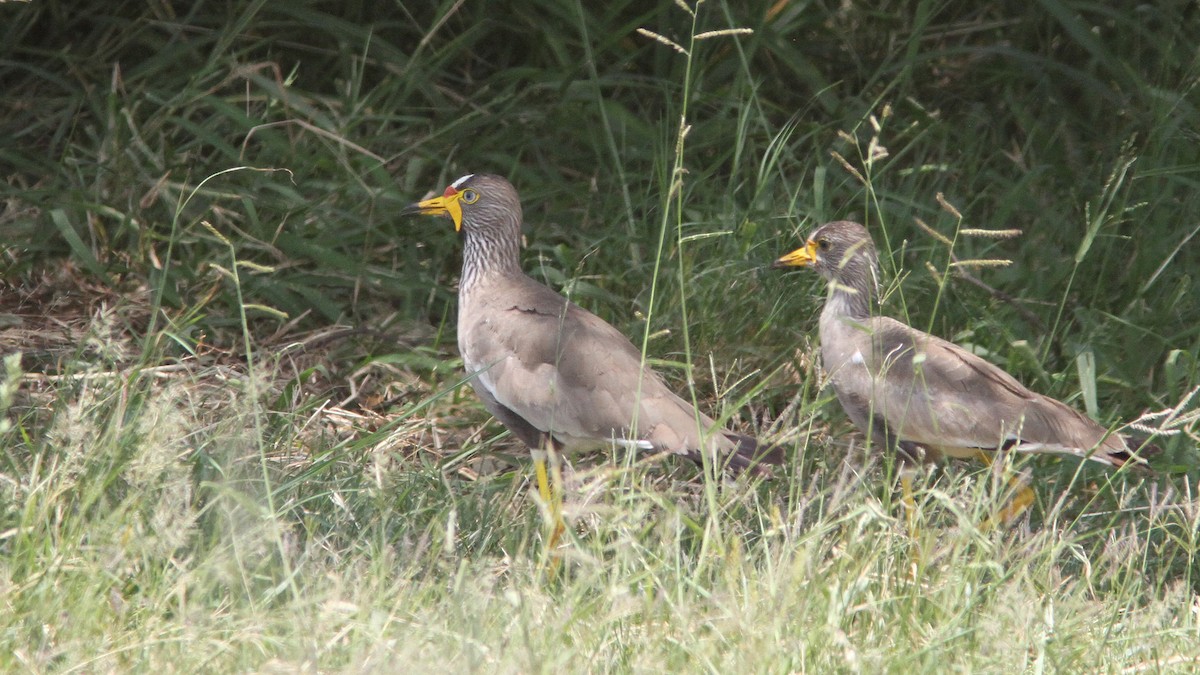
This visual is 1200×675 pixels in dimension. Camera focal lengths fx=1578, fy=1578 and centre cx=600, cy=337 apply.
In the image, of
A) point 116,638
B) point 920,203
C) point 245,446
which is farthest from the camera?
point 920,203

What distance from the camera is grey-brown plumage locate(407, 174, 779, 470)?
472cm

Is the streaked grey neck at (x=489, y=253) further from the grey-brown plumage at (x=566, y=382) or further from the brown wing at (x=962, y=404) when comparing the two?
the brown wing at (x=962, y=404)

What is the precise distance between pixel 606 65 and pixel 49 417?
2.99 m

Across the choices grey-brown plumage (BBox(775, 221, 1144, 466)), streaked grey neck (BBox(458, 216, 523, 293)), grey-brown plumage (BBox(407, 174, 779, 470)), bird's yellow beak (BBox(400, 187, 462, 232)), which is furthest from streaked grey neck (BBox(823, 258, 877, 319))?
bird's yellow beak (BBox(400, 187, 462, 232))

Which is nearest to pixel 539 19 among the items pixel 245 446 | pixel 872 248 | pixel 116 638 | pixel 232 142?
pixel 232 142

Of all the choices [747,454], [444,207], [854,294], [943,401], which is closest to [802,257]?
[854,294]

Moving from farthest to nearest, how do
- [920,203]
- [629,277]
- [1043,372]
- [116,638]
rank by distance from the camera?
[920,203] < [629,277] < [1043,372] < [116,638]

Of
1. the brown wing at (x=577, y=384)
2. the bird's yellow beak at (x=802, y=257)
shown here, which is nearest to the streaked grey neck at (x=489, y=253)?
the brown wing at (x=577, y=384)

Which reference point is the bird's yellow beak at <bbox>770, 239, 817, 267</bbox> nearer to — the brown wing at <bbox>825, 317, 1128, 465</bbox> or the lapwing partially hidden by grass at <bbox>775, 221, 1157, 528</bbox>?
the lapwing partially hidden by grass at <bbox>775, 221, 1157, 528</bbox>

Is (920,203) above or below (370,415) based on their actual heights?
above

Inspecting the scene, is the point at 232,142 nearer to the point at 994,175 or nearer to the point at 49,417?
the point at 49,417

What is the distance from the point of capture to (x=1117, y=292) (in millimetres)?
6113

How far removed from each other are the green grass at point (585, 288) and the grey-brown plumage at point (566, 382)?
0.41 ft

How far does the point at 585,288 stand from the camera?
569cm
